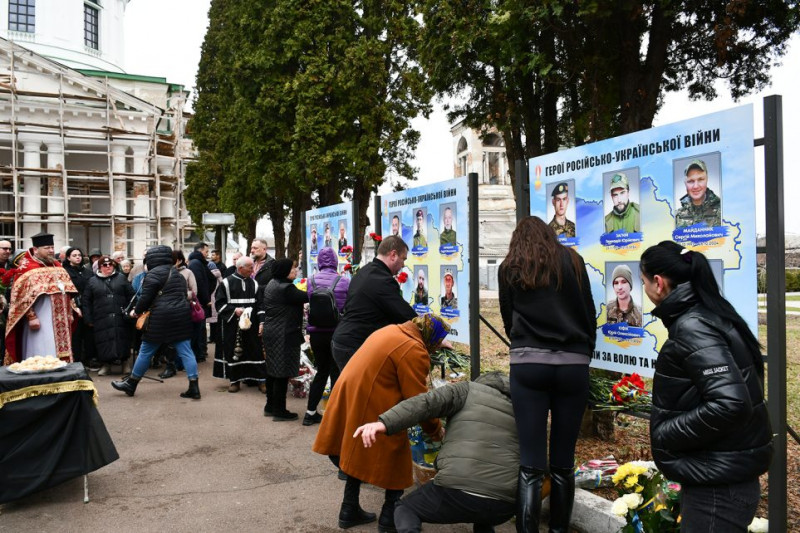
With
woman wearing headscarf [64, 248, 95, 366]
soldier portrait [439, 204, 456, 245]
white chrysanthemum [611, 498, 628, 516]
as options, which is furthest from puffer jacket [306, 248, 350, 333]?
woman wearing headscarf [64, 248, 95, 366]

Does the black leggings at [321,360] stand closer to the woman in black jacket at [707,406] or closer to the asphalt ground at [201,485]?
the asphalt ground at [201,485]

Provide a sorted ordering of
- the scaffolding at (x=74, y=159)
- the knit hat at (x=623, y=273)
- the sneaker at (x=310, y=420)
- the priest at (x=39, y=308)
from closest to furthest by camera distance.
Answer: the knit hat at (x=623, y=273)
the sneaker at (x=310, y=420)
the priest at (x=39, y=308)
the scaffolding at (x=74, y=159)

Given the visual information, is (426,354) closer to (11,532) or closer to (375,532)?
(375,532)

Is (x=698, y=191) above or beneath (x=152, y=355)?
above

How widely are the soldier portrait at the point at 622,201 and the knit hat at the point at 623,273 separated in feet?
0.86

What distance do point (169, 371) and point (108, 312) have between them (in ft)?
4.35

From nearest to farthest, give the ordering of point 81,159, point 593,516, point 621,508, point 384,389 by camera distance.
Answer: point 621,508 < point 384,389 < point 593,516 < point 81,159

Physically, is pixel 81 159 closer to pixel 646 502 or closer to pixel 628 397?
pixel 628 397

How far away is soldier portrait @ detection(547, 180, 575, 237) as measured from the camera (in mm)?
5055

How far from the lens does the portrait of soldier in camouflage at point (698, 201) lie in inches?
155

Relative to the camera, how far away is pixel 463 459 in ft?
11.7

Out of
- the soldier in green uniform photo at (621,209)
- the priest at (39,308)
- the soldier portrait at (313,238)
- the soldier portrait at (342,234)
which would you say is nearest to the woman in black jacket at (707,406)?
the soldier in green uniform photo at (621,209)

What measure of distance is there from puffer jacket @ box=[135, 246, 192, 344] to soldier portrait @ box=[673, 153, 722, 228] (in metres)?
6.55

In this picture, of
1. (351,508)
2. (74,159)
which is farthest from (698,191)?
(74,159)
